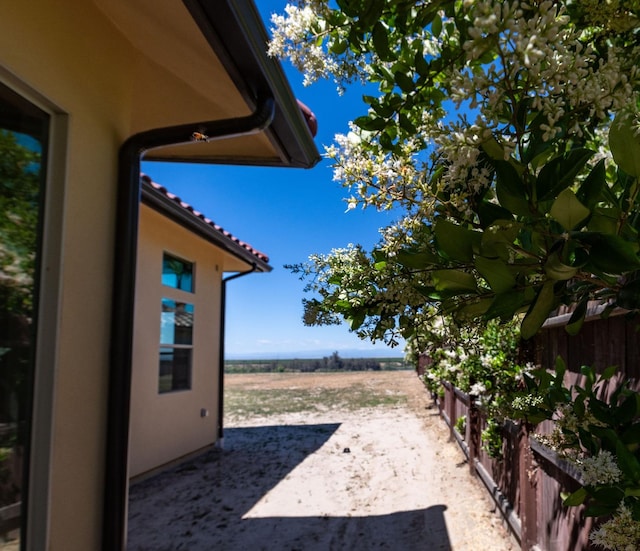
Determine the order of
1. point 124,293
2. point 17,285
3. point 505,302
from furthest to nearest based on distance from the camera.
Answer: point 124,293, point 17,285, point 505,302

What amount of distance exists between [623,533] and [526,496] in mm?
2643

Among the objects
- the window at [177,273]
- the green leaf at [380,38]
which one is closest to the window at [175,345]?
the window at [177,273]

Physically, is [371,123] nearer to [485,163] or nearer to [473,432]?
[485,163]

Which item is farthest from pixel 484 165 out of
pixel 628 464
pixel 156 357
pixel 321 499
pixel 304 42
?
pixel 156 357

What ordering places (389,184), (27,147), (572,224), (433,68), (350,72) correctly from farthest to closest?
(27,147) → (350,72) → (389,184) → (433,68) → (572,224)

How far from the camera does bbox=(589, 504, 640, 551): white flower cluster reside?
1.14m

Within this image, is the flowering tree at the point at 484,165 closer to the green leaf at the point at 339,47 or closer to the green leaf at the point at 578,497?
the green leaf at the point at 339,47

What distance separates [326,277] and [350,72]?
24.2 inches

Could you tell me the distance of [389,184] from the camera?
1330mm

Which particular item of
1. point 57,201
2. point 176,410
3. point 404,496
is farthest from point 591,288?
point 176,410

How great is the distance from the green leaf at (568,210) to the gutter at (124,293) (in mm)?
2343

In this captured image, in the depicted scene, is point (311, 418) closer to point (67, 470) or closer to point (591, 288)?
point (67, 470)

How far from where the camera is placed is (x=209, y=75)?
2.88m

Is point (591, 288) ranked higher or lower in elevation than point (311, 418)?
higher
